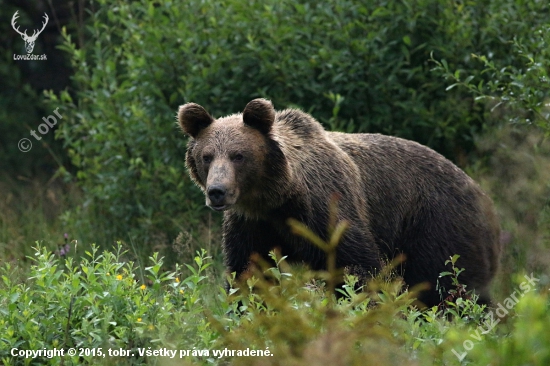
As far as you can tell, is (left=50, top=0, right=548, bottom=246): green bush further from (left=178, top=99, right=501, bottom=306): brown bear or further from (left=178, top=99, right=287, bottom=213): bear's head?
(left=178, top=99, right=287, bottom=213): bear's head

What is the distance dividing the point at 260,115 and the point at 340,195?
2.43ft

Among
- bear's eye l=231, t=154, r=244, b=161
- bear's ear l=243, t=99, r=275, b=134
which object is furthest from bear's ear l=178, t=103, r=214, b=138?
bear's eye l=231, t=154, r=244, b=161

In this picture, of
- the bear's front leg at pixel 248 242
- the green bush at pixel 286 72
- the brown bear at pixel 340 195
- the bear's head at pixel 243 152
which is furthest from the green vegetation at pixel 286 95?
the bear's head at pixel 243 152

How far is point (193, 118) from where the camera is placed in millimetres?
5328

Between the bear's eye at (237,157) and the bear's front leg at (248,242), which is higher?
the bear's eye at (237,157)

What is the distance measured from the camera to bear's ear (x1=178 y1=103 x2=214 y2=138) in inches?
208

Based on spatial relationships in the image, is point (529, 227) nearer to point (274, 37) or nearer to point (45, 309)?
point (274, 37)

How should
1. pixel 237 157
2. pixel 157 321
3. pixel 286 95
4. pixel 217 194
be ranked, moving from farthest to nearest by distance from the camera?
pixel 286 95, pixel 237 157, pixel 217 194, pixel 157 321

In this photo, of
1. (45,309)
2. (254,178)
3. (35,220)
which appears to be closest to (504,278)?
(254,178)

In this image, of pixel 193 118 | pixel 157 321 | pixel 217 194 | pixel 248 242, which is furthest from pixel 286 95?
pixel 157 321

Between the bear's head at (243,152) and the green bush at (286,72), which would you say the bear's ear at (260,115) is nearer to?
the bear's head at (243,152)

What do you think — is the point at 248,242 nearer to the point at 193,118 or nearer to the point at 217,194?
the point at 217,194

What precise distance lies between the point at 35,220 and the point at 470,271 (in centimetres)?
501

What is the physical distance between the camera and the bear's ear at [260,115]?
519 centimetres
